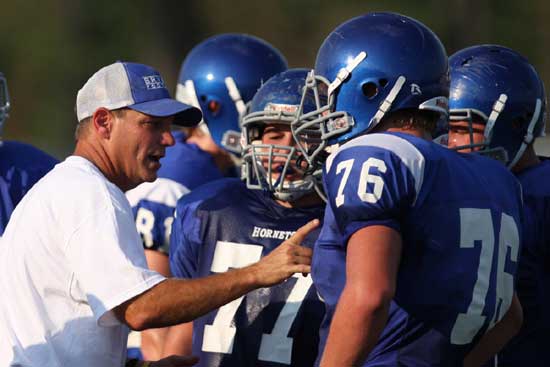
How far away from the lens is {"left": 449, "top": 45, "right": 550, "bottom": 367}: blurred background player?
3783mm

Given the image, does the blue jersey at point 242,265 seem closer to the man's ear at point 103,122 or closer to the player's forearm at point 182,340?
the player's forearm at point 182,340

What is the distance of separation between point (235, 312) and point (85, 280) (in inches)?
35.8

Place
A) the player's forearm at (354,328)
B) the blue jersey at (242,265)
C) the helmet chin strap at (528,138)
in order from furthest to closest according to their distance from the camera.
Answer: the helmet chin strap at (528,138) < the blue jersey at (242,265) < the player's forearm at (354,328)

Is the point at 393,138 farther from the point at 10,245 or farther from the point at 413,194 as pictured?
the point at 10,245

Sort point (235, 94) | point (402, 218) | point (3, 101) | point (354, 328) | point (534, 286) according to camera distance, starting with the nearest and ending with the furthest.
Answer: point (354, 328) → point (402, 218) → point (534, 286) → point (3, 101) → point (235, 94)

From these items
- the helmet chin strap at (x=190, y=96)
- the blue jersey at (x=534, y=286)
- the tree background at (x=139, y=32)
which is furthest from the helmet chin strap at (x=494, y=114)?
the tree background at (x=139, y=32)

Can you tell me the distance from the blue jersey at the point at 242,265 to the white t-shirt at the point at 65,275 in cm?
72

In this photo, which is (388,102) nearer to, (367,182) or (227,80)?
(367,182)

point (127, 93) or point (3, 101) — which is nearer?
point (127, 93)

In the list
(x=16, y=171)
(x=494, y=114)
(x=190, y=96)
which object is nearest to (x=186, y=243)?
(x=16, y=171)

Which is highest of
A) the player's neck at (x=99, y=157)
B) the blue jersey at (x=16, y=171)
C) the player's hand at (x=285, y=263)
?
the player's neck at (x=99, y=157)

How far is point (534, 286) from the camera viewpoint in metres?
3.78

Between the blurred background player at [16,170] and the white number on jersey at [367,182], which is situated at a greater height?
the white number on jersey at [367,182]

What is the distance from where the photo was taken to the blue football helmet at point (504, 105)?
13.1 ft
